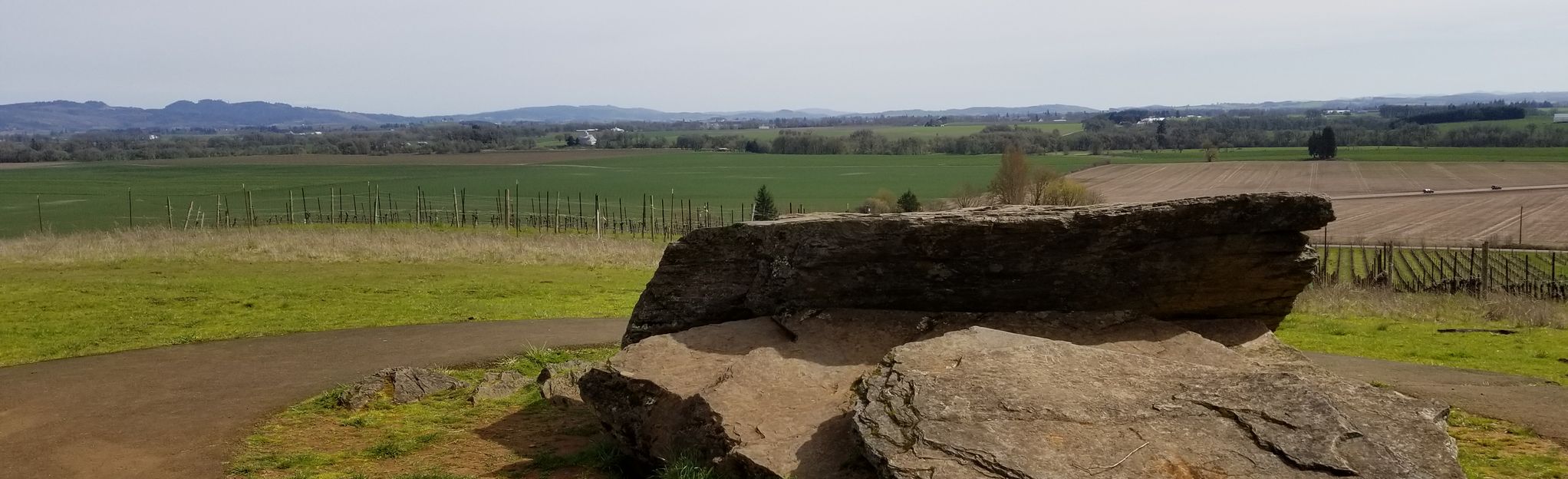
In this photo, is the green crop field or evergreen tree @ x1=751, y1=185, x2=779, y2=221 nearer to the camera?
evergreen tree @ x1=751, y1=185, x2=779, y2=221

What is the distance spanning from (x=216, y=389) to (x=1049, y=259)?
1239cm

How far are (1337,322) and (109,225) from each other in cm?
Result: 6448

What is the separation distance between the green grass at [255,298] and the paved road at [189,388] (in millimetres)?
1348

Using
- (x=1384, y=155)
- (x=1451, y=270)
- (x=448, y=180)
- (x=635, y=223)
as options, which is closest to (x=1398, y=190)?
(x=1384, y=155)

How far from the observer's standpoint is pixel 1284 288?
514 inches

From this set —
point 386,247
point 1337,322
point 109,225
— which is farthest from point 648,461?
point 109,225

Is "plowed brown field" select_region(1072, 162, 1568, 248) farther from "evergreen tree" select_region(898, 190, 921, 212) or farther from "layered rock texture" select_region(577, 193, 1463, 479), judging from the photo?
"layered rock texture" select_region(577, 193, 1463, 479)

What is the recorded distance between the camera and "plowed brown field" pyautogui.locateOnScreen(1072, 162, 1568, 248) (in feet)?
209

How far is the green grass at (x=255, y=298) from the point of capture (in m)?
20.9

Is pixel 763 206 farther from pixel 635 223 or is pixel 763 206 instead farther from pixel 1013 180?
pixel 1013 180

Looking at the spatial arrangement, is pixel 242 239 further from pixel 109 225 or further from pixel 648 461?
pixel 648 461

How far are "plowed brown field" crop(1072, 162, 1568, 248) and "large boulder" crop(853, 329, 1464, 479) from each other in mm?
40845

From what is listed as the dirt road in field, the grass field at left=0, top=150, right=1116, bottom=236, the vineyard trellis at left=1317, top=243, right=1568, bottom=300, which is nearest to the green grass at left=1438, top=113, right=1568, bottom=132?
the grass field at left=0, top=150, right=1116, bottom=236

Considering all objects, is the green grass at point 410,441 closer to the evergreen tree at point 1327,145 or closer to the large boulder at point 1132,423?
the large boulder at point 1132,423
